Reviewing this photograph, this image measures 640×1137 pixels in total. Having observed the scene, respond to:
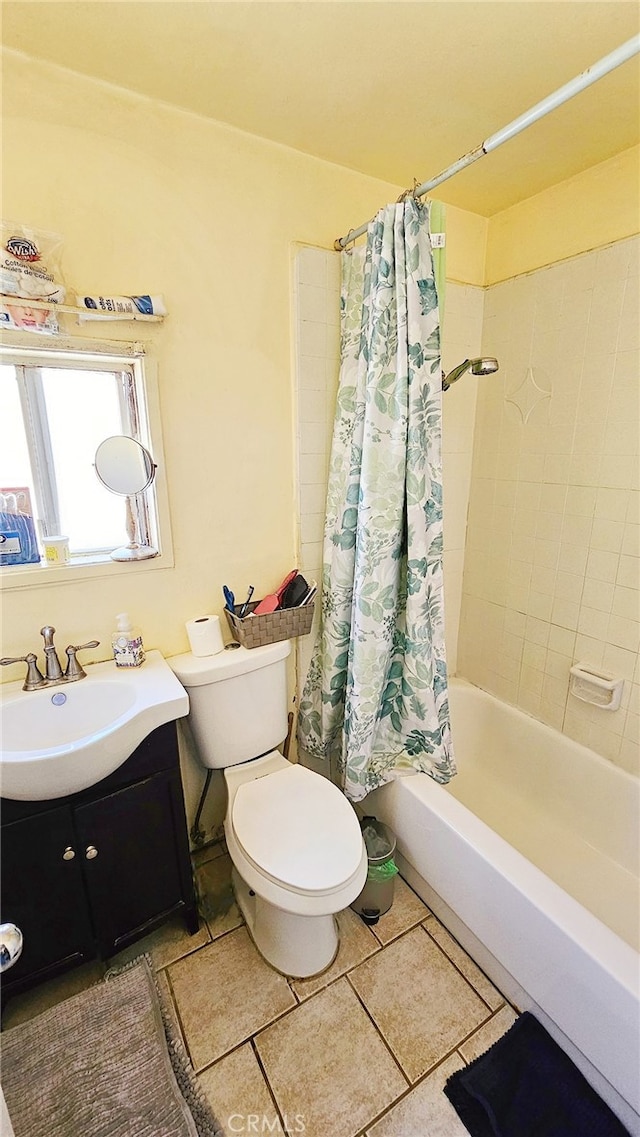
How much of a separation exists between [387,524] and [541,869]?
1.29m

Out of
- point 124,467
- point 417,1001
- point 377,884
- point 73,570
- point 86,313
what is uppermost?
point 86,313

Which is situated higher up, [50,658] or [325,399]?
[325,399]

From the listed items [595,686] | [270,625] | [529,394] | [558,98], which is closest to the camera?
[558,98]

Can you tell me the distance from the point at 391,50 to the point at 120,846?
201cm

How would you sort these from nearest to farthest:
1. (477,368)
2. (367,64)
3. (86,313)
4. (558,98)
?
1. (558,98)
2. (367,64)
3. (86,313)
4. (477,368)

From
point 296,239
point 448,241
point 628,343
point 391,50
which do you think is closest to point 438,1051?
point 628,343

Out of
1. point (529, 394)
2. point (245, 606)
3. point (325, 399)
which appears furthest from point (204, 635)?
point (529, 394)

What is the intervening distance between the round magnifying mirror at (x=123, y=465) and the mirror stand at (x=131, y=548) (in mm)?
39

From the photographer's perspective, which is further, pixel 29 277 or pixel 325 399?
pixel 325 399

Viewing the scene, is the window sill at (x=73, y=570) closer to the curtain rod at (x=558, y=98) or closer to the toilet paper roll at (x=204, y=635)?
the toilet paper roll at (x=204, y=635)

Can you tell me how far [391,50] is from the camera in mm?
1040

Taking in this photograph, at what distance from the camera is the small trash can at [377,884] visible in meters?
1.49

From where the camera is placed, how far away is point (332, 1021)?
4.08 feet

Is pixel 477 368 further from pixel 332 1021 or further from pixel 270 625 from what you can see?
pixel 332 1021
